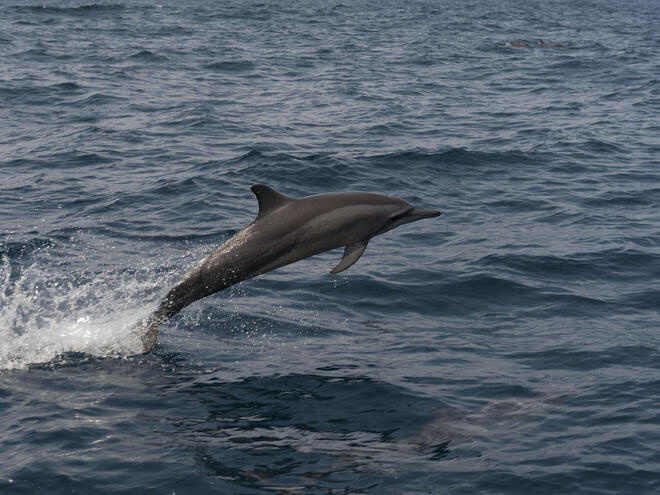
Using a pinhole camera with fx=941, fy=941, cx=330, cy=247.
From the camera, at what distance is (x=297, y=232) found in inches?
356

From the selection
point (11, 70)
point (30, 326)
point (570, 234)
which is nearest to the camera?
point (30, 326)

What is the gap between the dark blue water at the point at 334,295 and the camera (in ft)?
28.0

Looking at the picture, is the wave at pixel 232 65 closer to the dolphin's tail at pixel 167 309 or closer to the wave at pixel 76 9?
the wave at pixel 76 9

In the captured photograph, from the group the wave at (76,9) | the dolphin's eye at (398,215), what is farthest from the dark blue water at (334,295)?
the wave at (76,9)

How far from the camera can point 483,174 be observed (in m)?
18.9

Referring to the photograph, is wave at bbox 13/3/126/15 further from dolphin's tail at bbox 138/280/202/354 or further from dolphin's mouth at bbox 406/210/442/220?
dolphin's mouth at bbox 406/210/442/220

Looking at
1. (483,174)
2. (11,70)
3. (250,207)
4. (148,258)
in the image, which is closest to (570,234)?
(483,174)

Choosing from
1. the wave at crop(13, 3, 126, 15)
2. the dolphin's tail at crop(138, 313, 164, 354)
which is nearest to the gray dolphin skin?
the dolphin's tail at crop(138, 313, 164, 354)

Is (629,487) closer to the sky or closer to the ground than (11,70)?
closer to the ground

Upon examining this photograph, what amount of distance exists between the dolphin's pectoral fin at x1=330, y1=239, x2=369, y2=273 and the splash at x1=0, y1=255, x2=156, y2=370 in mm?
3185

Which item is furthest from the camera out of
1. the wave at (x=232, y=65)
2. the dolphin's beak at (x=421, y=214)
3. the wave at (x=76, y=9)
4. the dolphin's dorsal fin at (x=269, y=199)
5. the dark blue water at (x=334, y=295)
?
the wave at (x=76, y=9)

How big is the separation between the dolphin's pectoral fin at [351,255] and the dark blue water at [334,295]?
1.56 m

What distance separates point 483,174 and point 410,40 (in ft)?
73.9

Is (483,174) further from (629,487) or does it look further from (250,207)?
(629,487)
